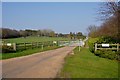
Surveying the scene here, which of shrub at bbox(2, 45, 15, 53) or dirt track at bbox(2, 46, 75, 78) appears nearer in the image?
dirt track at bbox(2, 46, 75, 78)

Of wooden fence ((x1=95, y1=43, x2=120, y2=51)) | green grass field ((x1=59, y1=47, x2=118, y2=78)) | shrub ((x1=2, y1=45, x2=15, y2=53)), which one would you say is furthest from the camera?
shrub ((x1=2, y1=45, x2=15, y2=53))

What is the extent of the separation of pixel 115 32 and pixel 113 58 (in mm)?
6362

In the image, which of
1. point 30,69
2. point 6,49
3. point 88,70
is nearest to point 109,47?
point 6,49

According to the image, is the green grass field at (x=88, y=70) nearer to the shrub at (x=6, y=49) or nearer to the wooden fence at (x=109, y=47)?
the wooden fence at (x=109, y=47)

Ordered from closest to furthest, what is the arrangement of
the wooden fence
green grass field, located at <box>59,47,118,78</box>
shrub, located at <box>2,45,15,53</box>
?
green grass field, located at <box>59,47,118,78</box>
the wooden fence
shrub, located at <box>2,45,15,53</box>

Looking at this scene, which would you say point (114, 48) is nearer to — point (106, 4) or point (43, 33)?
point (106, 4)

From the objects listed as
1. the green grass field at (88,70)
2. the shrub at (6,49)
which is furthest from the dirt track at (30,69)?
the shrub at (6,49)

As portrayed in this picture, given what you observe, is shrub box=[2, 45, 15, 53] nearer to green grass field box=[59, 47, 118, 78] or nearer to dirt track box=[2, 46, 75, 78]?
dirt track box=[2, 46, 75, 78]

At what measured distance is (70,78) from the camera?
423 inches

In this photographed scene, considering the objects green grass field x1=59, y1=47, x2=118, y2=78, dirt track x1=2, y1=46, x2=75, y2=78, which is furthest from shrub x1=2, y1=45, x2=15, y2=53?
green grass field x1=59, y1=47, x2=118, y2=78

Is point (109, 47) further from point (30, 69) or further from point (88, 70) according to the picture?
point (30, 69)

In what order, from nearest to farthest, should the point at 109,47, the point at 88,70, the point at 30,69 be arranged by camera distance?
the point at 88,70 → the point at 30,69 → the point at 109,47

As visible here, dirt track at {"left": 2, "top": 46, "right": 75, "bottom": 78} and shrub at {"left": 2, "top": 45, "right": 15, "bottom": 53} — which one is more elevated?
shrub at {"left": 2, "top": 45, "right": 15, "bottom": 53}

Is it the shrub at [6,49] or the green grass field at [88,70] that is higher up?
the shrub at [6,49]
